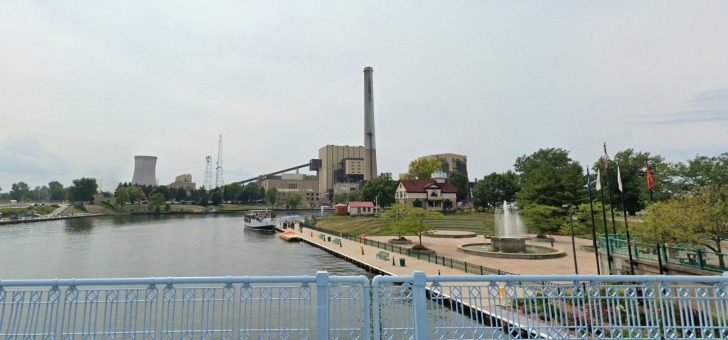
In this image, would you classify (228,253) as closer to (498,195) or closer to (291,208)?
(498,195)

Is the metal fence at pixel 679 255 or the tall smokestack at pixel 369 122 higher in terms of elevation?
the tall smokestack at pixel 369 122

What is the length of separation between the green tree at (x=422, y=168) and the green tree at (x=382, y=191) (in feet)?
47.1

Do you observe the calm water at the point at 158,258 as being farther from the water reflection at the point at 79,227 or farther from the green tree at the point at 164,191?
the green tree at the point at 164,191

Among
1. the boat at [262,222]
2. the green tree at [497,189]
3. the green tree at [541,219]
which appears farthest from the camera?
the green tree at [497,189]

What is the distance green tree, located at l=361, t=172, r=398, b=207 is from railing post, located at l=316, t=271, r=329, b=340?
324ft

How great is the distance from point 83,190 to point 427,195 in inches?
5995

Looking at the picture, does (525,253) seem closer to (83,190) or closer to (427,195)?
(427,195)

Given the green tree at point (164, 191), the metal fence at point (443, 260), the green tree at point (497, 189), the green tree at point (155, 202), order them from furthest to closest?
the green tree at point (164, 191)
the green tree at point (155, 202)
the green tree at point (497, 189)
the metal fence at point (443, 260)

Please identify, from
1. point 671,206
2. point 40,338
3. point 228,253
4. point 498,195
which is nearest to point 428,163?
point 498,195

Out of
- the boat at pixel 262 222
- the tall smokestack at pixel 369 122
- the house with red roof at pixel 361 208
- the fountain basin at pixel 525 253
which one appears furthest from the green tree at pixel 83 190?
the fountain basin at pixel 525 253

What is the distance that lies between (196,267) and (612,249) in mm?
36993

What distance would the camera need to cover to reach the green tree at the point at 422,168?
120 m

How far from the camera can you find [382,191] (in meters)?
106

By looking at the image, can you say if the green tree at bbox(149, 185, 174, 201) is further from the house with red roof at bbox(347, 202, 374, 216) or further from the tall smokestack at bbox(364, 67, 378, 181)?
the house with red roof at bbox(347, 202, 374, 216)
